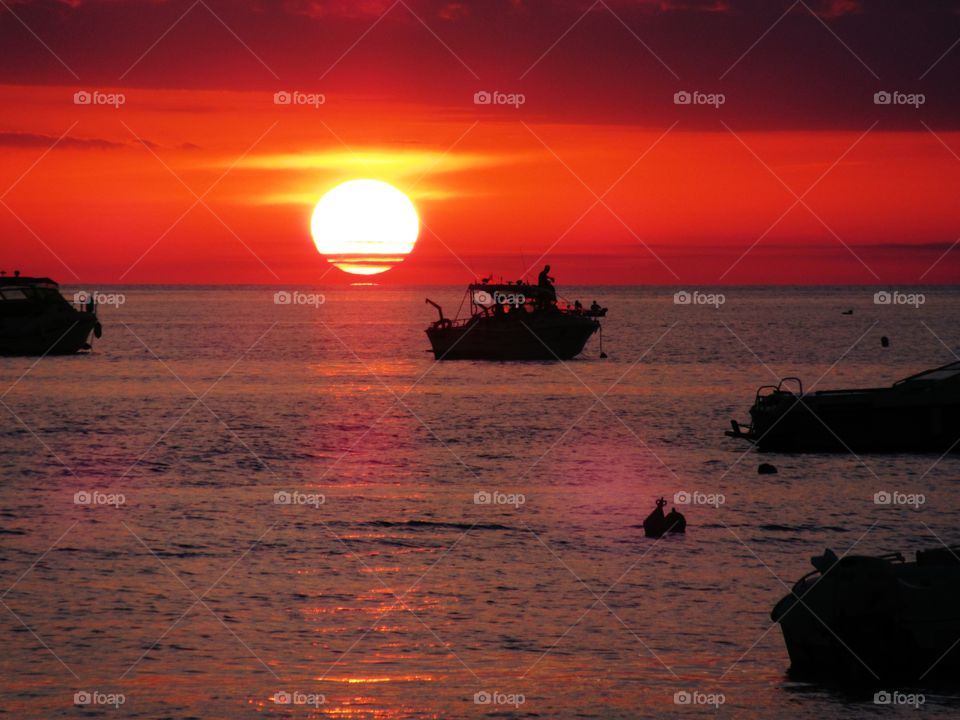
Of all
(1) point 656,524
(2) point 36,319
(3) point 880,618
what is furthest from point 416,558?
(2) point 36,319

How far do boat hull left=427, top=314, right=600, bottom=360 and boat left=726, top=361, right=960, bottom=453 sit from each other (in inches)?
1937

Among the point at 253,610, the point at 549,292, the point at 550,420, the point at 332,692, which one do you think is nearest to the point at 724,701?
the point at 332,692

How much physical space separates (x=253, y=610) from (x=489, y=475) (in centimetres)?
2174

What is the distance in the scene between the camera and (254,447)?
189 ft

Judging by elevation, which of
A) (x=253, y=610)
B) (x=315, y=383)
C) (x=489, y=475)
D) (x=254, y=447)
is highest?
(x=315, y=383)

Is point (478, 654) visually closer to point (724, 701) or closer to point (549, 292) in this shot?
point (724, 701)

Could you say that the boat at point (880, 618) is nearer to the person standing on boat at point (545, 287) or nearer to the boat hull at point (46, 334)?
the person standing on boat at point (545, 287)

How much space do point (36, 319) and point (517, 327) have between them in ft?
140

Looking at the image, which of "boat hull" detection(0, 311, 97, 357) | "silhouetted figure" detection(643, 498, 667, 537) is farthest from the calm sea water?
"boat hull" detection(0, 311, 97, 357)

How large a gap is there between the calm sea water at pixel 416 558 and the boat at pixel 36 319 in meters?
37.7

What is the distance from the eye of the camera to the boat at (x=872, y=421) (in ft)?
169

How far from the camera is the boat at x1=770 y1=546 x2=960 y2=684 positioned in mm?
20969

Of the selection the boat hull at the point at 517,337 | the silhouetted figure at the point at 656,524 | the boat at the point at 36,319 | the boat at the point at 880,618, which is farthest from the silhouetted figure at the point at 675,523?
the boat at the point at 36,319

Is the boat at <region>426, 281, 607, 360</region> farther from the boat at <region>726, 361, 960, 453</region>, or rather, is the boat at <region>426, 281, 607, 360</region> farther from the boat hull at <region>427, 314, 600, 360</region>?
the boat at <region>726, 361, 960, 453</region>
